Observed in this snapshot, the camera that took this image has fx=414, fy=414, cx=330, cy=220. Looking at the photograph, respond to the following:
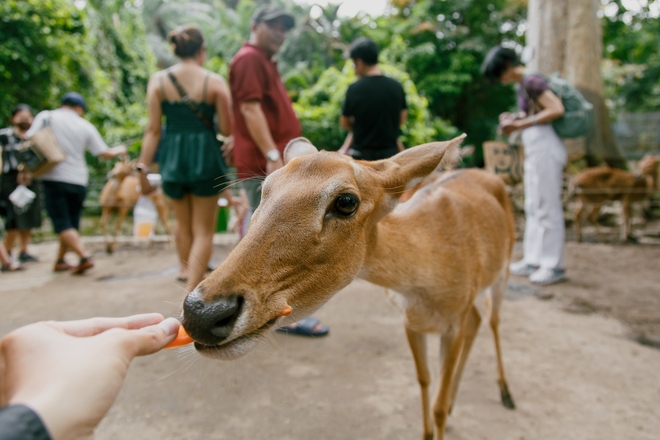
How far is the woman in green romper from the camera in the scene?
3.51 meters

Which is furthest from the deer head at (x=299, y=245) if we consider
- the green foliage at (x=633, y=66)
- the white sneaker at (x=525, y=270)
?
the green foliage at (x=633, y=66)

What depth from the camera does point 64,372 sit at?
2.53 feet

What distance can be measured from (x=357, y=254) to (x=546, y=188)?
4.33 metres

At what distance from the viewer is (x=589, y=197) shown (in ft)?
27.5

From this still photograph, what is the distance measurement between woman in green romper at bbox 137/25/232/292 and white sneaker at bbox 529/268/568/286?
3.95 m

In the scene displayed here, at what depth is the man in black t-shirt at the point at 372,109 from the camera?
11.3 ft

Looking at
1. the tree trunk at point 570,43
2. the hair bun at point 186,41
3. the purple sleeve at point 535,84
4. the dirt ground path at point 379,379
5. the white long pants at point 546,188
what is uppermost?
the tree trunk at point 570,43

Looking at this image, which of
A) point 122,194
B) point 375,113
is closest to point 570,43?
point 375,113

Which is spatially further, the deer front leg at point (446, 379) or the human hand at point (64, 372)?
the deer front leg at point (446, 379)

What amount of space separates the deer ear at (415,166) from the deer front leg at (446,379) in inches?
35.9

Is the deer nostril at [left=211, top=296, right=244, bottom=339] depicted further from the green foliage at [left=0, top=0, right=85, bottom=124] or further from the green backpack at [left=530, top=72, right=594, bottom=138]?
the green foliage at [left=0, top=0, right=85, bottom=124]

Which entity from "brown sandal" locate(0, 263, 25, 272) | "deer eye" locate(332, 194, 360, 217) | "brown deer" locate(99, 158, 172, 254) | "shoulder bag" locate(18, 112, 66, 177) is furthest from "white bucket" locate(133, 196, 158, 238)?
"deer eye" locate(332, 194, 360, 217)

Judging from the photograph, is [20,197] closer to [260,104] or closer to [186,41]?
[186,41]

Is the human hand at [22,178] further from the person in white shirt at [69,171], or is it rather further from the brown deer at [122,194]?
the brown deer at [122,194]
